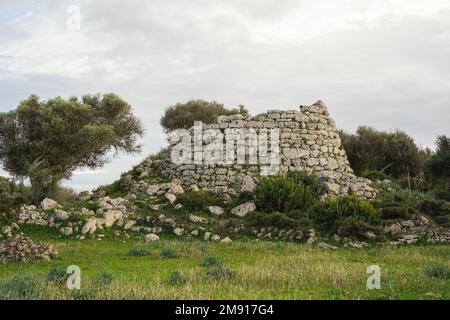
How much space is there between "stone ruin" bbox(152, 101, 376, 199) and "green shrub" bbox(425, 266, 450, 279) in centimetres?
1101

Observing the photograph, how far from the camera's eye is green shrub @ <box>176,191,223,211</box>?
2039 cm

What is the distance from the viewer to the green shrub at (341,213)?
17672 mm

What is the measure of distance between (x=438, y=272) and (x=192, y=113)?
28897mm

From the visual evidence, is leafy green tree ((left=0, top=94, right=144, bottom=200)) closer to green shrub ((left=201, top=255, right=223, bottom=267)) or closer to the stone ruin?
the stone ruin

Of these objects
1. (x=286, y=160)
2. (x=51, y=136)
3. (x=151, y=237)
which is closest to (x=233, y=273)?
(x=151, y=237)

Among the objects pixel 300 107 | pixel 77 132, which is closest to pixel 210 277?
pixel 300 107

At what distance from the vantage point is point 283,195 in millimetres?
19781

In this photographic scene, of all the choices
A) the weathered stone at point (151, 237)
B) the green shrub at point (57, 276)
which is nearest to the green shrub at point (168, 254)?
the weathered stone at point (151, 237)

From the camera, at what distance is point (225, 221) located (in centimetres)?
1866

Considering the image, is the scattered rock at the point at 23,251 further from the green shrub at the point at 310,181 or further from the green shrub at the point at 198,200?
the green shrub at the point at 310,181

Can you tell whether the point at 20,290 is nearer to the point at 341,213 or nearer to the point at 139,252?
the point at 139,252

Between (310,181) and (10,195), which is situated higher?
(310,181)

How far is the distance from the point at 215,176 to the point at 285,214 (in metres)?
5.52
